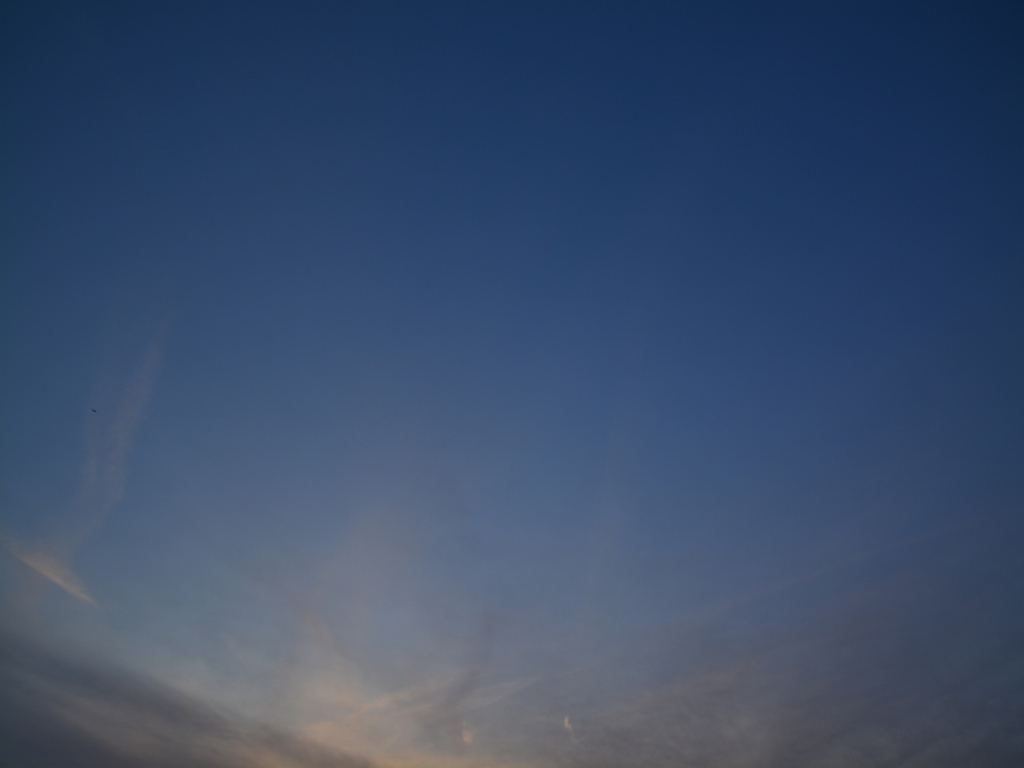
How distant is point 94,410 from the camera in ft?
93.9

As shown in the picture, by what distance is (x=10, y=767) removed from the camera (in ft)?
139

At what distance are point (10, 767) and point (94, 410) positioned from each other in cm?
3121

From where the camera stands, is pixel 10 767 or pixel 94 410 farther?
pixel 10 767

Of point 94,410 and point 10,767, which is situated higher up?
point 94,410
